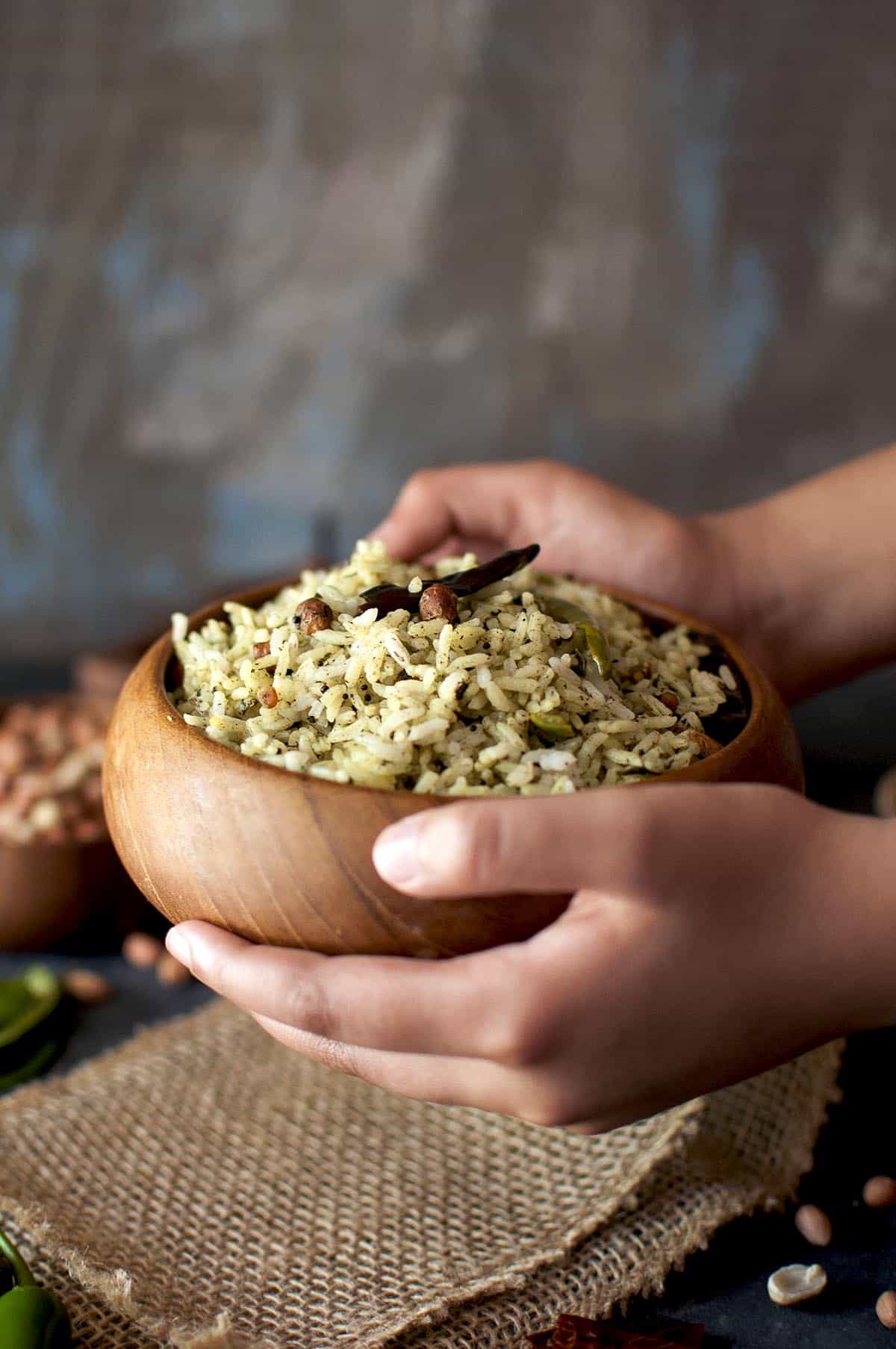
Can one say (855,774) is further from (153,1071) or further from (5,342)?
(5,342)

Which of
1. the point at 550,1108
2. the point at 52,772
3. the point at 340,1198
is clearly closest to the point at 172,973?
the point at 52,772

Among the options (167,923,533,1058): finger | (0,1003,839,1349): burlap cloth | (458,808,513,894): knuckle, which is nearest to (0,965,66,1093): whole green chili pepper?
(0,1003,839,1349): burlap cloth

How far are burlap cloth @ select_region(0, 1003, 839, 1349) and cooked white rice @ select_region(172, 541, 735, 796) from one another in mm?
488

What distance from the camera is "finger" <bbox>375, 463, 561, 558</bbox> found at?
1676mm

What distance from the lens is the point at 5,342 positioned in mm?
3057

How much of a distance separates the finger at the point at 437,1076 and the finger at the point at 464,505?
79cm

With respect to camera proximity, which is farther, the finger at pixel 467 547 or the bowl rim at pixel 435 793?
the finger at pixel 467 547

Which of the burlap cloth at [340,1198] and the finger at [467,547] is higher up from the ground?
the finger at [467,547]

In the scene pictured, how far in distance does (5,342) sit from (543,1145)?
2495mm

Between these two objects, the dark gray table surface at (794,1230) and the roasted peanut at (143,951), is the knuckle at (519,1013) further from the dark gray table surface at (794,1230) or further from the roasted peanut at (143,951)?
the roasted peanut at (143,951)

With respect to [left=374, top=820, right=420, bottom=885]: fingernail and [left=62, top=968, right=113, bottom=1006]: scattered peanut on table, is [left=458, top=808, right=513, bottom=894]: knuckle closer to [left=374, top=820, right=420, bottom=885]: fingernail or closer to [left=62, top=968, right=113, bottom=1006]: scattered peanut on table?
[left=374, top=820, right=420, bottom=885]: fingernail

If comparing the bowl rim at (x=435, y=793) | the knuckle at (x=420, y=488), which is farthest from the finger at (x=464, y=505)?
the bowl rim at (x=435, y=793)

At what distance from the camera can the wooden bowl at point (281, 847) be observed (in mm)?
917

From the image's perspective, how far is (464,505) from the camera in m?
1.70
